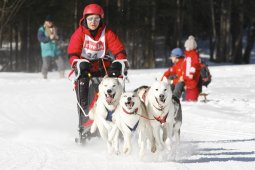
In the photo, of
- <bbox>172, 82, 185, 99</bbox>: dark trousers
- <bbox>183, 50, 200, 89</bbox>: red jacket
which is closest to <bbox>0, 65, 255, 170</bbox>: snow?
<bbox>172, 82, 185, 99</bbox>: dark trousers

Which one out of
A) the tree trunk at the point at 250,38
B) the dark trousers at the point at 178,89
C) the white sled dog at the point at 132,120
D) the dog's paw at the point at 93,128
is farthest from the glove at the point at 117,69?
the tree trunk at the point at 250,38

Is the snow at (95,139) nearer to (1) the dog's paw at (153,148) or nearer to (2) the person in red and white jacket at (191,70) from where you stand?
(1) the dog's paw at (153,148)

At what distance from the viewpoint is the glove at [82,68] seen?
314 inches

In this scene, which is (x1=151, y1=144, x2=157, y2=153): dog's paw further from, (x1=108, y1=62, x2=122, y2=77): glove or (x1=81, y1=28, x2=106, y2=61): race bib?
(x1=81, y1=28, x2=106, y2=61): race bib

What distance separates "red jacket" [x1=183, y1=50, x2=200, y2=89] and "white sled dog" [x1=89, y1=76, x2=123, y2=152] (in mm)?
5685

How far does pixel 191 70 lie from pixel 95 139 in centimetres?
469

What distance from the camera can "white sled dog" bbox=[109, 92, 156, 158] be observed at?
6832 mm

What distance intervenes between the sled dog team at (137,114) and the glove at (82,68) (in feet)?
2.03

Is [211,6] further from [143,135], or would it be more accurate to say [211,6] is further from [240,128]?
[143,135]

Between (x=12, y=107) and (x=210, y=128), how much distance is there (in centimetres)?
435

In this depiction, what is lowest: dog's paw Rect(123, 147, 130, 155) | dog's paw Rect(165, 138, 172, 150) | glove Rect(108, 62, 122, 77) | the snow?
the snow

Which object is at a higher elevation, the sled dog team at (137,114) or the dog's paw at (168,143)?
the sled dog team at (137,114)

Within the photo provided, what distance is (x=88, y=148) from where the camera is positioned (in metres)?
8.20

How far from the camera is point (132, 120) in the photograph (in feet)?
22.5
